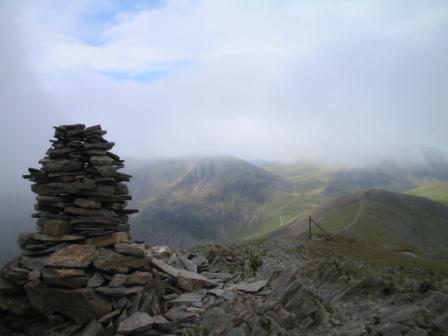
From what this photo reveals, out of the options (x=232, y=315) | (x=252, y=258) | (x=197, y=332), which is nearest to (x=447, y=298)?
(x=232, y=315)

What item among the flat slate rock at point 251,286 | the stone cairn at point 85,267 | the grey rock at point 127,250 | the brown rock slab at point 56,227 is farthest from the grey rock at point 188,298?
the brown rock slab at point 56,227

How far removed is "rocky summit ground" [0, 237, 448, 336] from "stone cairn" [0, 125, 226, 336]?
7 cm

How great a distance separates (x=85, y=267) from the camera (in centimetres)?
2356

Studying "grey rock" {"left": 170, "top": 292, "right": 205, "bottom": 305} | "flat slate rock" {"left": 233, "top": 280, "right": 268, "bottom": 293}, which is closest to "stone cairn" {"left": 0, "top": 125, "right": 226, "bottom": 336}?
"grey rock" {"left": 170, "top": 292, "right": 205, "bottom": 305}

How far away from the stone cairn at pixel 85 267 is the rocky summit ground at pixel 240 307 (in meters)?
0.07

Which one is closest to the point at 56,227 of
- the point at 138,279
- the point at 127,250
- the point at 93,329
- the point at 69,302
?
the point at 127,250

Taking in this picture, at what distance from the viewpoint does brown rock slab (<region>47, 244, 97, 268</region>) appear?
75.9 feet

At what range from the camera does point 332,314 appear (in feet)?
70.9

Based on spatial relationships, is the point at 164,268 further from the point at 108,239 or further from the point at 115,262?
the point at 108,239

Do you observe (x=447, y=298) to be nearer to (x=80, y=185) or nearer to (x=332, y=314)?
(x=332, y=314)

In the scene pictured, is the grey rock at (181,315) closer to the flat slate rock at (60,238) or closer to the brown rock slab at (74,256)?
the brown rock slab at (74,256)

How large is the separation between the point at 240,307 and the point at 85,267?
8.71 metres

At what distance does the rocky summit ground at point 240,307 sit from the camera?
64.3 feet

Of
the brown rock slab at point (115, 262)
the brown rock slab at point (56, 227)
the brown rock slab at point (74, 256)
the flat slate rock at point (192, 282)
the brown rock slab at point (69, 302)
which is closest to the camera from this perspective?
the brown rock slab at point (69, 302)
